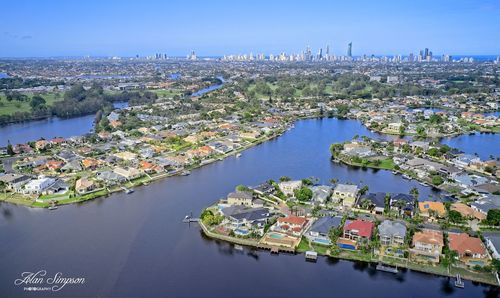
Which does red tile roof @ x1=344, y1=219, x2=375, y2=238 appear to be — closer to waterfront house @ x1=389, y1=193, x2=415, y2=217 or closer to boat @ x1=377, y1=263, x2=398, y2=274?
boat @ x1=377, y1=263, x2=398, y2=274

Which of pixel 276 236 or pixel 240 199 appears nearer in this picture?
pixel 276 236

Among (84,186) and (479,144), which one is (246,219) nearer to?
(84,186)

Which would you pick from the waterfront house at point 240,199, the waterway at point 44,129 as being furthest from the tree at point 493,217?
the waterway at point 44,129

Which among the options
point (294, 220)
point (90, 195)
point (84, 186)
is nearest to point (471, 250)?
point (294, 220)


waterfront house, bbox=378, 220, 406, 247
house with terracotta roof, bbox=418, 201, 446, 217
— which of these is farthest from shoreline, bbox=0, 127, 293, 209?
house with terracotta roof, bbox=418, 201, 446, 217

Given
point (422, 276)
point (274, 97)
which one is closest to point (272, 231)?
point (422, 276)
